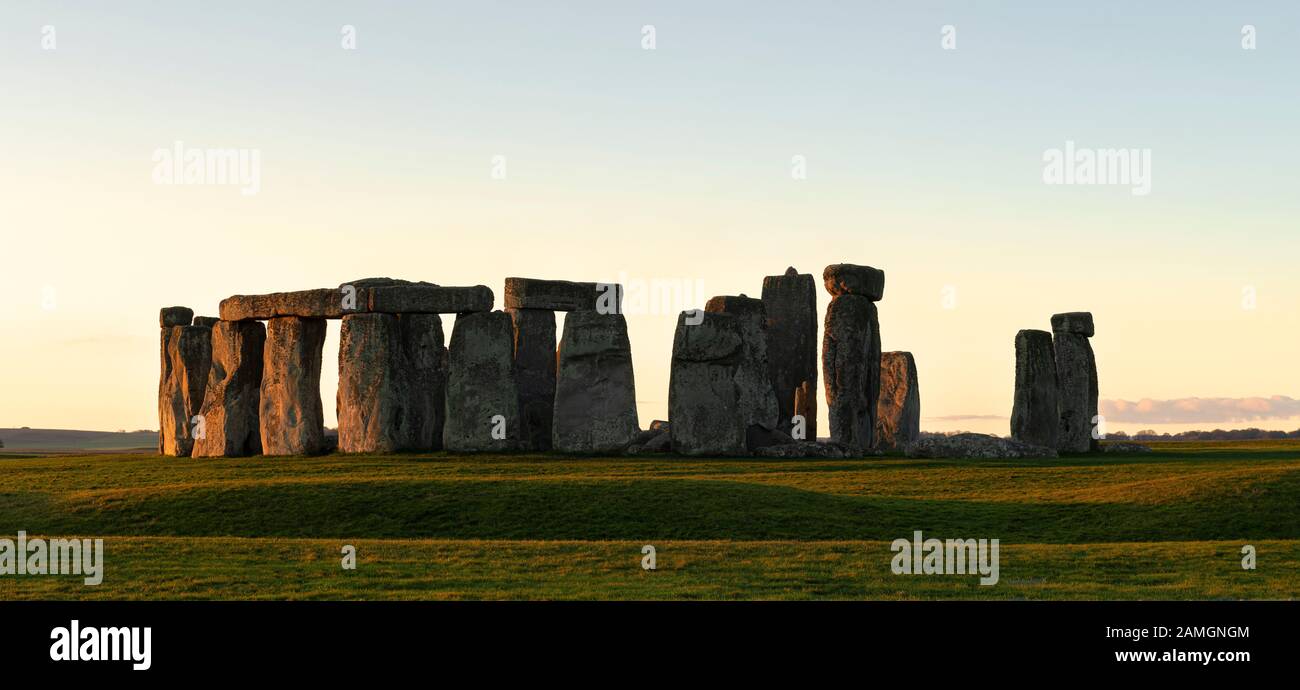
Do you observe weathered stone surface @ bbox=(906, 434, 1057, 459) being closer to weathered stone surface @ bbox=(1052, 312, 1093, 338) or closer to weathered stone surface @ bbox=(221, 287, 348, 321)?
weathered stone surface @ bbox=(1052, 312, 1093, 338)

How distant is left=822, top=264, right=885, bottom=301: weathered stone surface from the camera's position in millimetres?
36406

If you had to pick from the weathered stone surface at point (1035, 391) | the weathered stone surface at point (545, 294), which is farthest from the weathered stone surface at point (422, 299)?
the weathered stone surface at point (1035, 391)

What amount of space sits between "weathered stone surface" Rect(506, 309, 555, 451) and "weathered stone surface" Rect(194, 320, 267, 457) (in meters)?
6.96

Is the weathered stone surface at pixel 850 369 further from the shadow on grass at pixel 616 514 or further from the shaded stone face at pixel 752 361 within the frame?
the shadow on grass at pixel 616 514

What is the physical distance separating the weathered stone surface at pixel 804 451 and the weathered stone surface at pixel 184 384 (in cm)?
1583

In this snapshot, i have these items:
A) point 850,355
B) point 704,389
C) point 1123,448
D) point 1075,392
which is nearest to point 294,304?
point 704,389

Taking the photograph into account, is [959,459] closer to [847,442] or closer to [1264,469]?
[847,442]

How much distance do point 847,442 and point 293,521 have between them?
17.4 meters

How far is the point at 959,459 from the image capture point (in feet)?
107

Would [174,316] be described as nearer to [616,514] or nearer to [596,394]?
[596,394]

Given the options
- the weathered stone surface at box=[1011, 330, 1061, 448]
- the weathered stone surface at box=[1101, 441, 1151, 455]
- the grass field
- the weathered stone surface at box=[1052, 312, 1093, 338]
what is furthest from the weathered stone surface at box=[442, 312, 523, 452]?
the weathered stone surface at box=[1101, 441, 1151, 455]

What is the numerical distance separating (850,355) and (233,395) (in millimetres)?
16230
